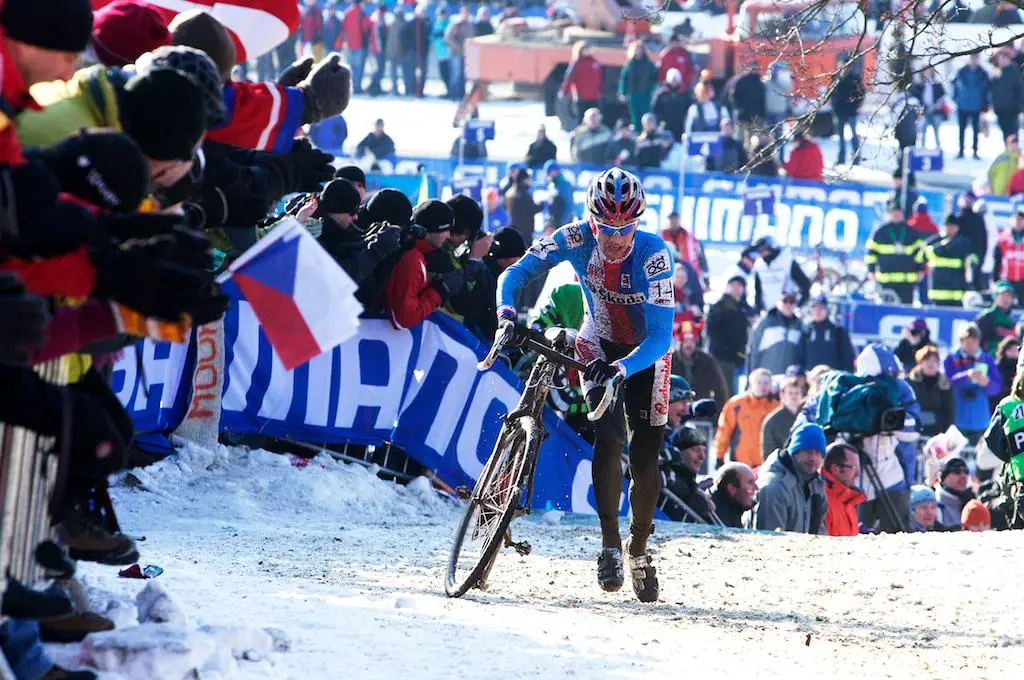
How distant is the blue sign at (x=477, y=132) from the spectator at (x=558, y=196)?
2.97 m

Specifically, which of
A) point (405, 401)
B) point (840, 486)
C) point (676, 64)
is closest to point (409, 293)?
point (405, 401)

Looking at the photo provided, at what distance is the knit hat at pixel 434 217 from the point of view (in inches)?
414

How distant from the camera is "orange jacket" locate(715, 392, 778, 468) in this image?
1456 cm

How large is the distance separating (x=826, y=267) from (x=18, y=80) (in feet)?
62.2

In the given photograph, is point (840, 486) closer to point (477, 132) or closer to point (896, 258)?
point (896, 258)

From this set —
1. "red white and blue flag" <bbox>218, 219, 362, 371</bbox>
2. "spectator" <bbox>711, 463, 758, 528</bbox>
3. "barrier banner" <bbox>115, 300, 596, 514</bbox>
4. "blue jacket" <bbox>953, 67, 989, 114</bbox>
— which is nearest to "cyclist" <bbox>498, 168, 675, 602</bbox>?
"red white and blue flag" <bbox>218, 219, 362, 371</bbox>

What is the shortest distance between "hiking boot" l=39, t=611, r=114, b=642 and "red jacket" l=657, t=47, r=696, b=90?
25.9 m

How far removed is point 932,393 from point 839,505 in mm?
4858

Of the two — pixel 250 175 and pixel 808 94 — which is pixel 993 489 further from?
pixel 250 175

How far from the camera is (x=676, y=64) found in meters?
30.4

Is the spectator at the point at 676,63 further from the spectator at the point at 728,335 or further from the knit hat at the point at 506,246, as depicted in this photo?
the knit hat at the point at 506,246

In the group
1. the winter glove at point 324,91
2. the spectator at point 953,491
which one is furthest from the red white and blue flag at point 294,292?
the spectator at point 953,491

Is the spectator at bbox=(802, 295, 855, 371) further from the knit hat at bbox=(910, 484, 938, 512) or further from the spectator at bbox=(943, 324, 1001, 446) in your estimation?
the knit hat at bbox=(910, 484, 938, 512)

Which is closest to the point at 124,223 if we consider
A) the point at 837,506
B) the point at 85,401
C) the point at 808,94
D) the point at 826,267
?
the point at 85,401
